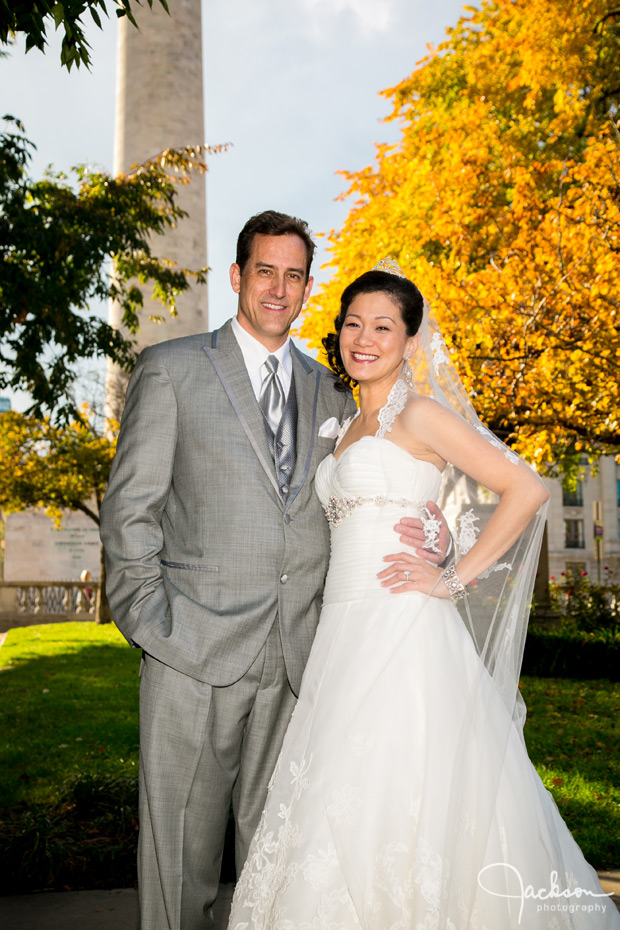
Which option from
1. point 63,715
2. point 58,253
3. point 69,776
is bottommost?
point 63,715

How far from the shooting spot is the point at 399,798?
8.87 ft

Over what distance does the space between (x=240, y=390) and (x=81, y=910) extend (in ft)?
8.79

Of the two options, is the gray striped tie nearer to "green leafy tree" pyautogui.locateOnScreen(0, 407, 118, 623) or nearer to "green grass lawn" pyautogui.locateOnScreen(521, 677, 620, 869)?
"green grass lawn" pyautogui.locateOnScreen(521, 677, 620, 869)

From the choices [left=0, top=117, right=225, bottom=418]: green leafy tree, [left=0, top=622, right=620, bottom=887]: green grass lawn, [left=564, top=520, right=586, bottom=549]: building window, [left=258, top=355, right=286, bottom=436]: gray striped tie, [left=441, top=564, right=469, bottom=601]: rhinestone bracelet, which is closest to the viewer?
[left=441, top=564, right=469, bottom=601]: rhinestone bracelet

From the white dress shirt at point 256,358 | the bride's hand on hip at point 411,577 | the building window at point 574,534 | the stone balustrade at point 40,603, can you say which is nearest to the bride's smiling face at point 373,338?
the white dress shirt at point 256,358

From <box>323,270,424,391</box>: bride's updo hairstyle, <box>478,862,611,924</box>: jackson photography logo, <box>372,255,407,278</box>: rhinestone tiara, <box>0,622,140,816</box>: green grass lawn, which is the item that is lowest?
<box>0,622,140,816</box>: green grass lawn

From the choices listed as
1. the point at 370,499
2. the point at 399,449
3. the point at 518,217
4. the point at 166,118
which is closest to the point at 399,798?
the point at 370,499

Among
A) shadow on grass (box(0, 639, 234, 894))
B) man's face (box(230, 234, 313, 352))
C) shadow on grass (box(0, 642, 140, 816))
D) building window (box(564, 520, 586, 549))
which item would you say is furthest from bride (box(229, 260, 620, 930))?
building window (box(564, 520, 586, 549))

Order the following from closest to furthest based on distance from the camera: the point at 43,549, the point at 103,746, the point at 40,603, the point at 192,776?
the point at 192,776 → the point at 103,746 → the point at 40,603 → the point at 43,549

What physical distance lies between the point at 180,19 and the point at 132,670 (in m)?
19.5

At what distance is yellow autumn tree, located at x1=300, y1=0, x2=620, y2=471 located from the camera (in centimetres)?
1035

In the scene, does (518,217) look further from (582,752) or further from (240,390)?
(240,390)

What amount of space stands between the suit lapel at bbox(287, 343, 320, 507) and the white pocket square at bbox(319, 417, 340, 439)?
0.17 feet

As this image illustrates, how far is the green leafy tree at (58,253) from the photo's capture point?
9602 mm
